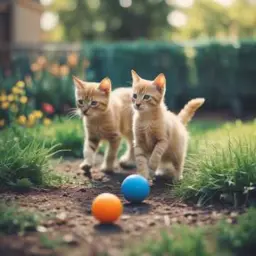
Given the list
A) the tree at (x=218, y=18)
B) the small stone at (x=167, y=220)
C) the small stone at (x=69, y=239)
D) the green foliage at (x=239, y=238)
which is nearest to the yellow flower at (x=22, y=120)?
the small stone at (x=167, y=220)

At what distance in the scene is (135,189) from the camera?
14.9 ft

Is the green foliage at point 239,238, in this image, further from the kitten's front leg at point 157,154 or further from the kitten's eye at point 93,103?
the kitten's eye at point 93,103

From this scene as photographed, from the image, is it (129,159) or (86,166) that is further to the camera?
(129,159)

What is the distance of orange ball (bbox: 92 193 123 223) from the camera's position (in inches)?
153

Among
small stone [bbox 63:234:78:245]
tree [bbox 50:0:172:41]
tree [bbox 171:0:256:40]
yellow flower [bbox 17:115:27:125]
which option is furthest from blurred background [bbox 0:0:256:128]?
tree [bbox 171:0:256:40]

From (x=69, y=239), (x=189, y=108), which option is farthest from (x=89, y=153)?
(x=69, y=239)

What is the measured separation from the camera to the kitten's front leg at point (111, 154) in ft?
20.5

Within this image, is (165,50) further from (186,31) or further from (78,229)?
(186,31)

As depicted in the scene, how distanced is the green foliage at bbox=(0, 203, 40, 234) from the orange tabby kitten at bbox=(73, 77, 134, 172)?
211 cm

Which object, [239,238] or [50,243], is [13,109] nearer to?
[50,243]

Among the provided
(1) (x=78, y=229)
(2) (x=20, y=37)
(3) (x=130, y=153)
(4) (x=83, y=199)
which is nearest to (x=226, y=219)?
(1) (x=78, y=229)

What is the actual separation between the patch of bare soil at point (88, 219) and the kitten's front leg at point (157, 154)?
0.25 meters

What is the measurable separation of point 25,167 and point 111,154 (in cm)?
140

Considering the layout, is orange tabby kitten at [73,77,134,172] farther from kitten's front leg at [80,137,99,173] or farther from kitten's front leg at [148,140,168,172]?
kitten's front leg at [148,140,168,172]
